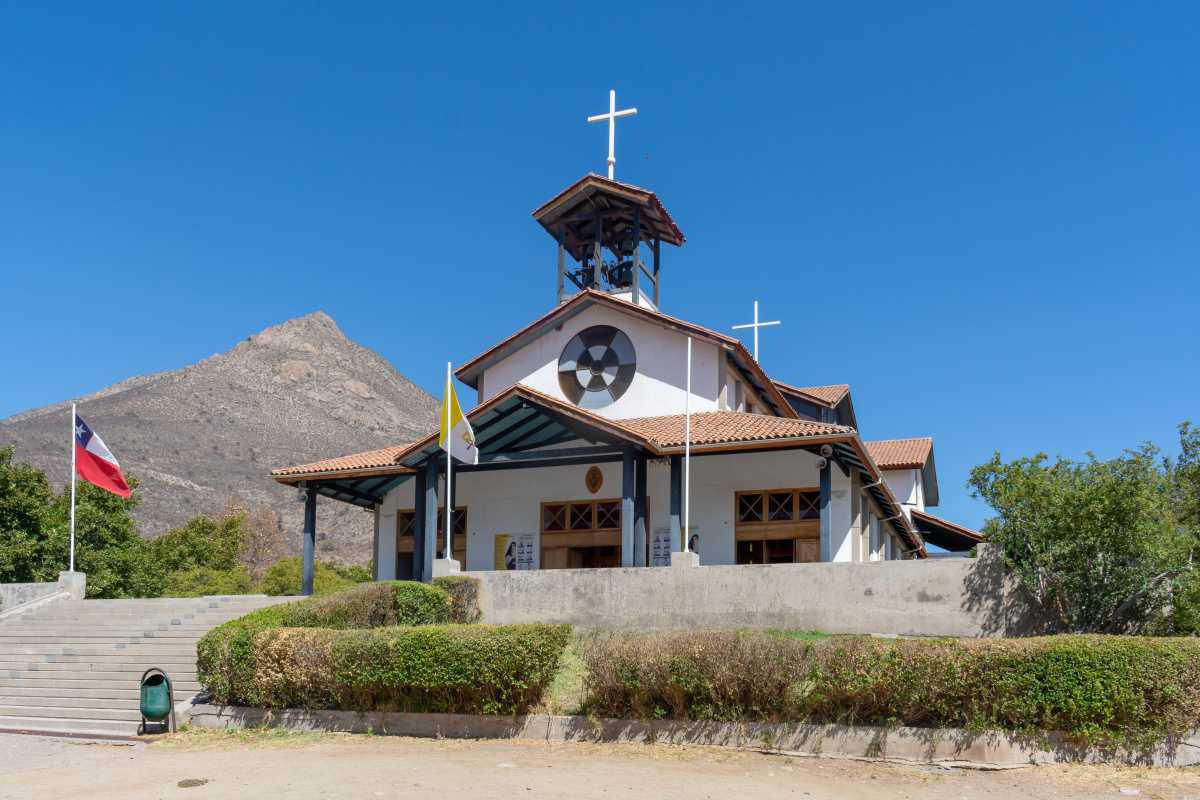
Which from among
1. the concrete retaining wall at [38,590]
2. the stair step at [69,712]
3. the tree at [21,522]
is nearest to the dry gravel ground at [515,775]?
the stair step at [69,712]

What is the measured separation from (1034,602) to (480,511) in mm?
13879

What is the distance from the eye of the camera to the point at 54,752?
1528 cm

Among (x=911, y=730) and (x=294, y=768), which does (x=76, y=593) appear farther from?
(x=911, y=730)

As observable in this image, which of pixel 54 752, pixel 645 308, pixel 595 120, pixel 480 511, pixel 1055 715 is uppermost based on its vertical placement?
pixel 595 120

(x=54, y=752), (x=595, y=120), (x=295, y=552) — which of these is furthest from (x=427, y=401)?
(x=54, y=752)

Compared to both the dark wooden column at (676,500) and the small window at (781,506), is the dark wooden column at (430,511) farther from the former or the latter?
the small window at (781,506)

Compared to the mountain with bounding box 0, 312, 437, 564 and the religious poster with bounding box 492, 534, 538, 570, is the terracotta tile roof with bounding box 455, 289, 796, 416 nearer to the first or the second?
the religious poster with bounding box 492, 534, 538, 570

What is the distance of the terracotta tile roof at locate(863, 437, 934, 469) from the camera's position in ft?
121

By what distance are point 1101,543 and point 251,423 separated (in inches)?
4585

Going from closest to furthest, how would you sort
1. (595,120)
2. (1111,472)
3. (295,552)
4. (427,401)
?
(1111,472)
(595,120)
(295,552)
(427,401)

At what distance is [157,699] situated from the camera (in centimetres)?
1602

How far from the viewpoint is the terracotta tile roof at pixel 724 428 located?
2194 centimetres

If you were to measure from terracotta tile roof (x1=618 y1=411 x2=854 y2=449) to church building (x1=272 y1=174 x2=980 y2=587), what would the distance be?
50 mm

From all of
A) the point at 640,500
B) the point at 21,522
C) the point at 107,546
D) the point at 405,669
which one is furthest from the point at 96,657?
the point at 107,546
